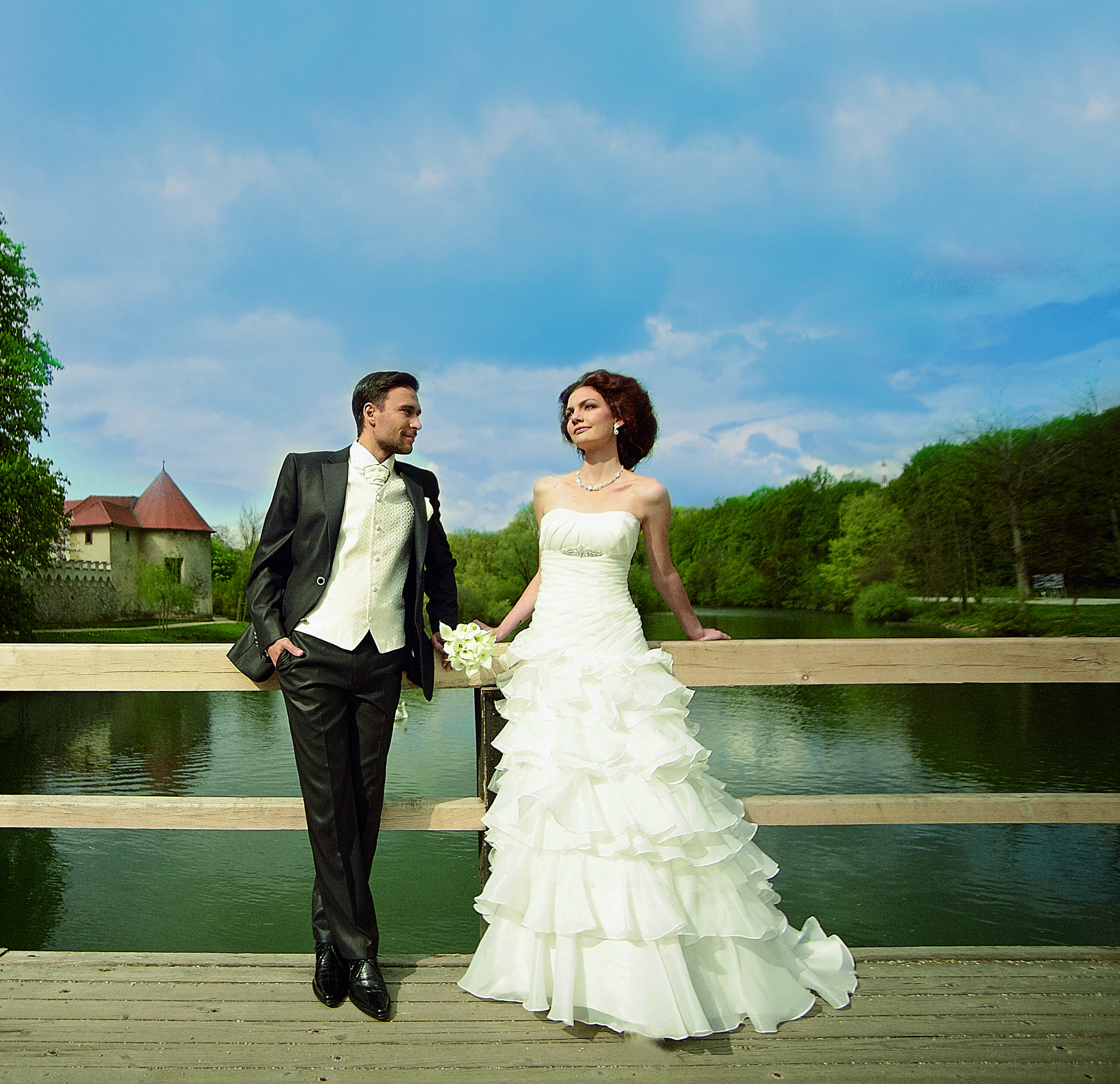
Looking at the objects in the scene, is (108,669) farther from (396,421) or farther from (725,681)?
(725,681)

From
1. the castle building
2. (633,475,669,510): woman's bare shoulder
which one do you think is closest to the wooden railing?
(633,475,669,510): woman's bare shoulder

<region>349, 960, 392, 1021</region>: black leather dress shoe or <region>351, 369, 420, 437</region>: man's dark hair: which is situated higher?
<region>351, 369, 420, 437</region>: man's dark hair

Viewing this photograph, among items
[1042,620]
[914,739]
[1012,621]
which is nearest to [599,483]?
[914,739]

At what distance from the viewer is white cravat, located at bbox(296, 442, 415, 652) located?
2.39m

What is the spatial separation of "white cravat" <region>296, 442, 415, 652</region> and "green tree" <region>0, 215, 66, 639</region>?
20.5 m

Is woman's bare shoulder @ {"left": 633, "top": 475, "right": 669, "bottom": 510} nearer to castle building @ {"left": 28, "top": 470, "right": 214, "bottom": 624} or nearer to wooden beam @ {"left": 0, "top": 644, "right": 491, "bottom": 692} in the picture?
wooden beam @ {"left": 0, "top": 644, "right": 491, "bottom": 692}

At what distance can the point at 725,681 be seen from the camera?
8.48 ft

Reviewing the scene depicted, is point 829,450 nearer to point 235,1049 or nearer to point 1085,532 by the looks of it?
point 1085,532

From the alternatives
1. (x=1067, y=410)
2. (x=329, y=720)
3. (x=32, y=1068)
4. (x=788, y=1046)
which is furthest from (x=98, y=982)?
(x=1067, y=410)

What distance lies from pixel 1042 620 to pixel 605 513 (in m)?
30.0

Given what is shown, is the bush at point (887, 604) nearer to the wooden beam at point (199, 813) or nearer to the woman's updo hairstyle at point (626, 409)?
the woman's updo hairstyle at point (626, 409)

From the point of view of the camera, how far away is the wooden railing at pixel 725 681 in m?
2.53

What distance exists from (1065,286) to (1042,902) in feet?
351

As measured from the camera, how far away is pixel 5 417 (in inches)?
826
